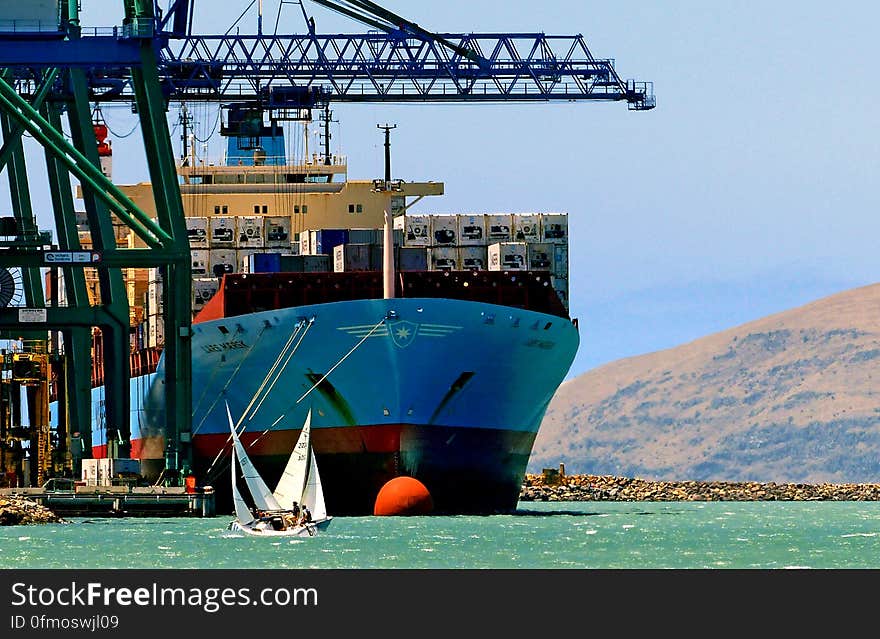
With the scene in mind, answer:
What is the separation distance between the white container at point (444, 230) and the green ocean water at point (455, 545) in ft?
36.1

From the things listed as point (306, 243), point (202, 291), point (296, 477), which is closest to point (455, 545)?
point (296, 477)

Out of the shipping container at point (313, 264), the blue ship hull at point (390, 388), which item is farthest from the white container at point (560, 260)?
the shipping container at point (313, 264)

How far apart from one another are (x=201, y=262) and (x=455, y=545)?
2777cm

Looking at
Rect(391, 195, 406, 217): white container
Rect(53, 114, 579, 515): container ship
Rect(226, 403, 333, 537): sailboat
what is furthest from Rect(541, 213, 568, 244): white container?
Rect(226, 403, 333, 537): sailboat

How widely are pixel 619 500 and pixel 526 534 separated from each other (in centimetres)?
5022

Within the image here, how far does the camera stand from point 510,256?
69688 mm

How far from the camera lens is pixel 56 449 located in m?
77.6

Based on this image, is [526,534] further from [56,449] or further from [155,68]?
[56,449]

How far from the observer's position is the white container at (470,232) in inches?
2827

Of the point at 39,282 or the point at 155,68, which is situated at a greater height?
the point at 155,68

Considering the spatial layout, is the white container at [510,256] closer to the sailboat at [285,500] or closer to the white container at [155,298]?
the white container at [155,298]

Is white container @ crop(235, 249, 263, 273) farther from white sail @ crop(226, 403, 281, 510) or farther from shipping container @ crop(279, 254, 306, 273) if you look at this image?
white sail @ crop(226, 403, 281, 510)

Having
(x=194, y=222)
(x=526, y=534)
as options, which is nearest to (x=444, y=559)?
(x=526, y=534)
